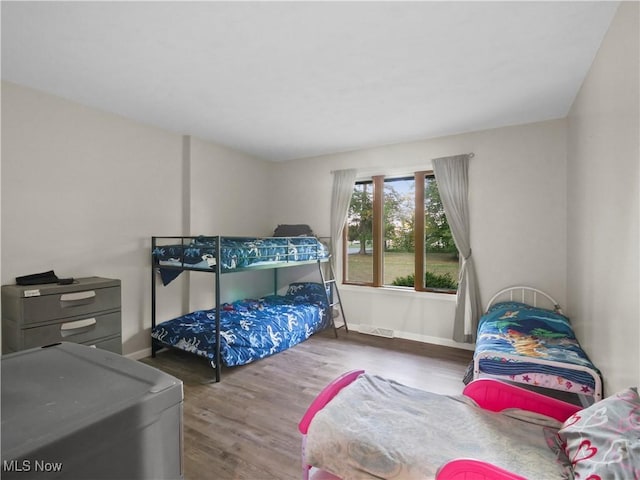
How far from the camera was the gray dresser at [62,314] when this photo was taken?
90.0 inches

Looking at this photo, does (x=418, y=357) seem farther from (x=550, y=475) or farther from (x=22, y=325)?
(x=22, y=325)

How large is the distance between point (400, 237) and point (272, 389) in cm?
247

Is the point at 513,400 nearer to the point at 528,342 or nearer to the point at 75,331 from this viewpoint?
the point at 528,342

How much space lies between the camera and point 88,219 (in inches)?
116

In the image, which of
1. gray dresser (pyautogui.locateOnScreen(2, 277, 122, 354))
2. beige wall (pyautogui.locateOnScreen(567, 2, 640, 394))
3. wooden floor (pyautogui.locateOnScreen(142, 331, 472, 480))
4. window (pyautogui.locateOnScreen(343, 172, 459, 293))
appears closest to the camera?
beige wall (pyautogui.locateOnScreen(567, 2, 640, 394))

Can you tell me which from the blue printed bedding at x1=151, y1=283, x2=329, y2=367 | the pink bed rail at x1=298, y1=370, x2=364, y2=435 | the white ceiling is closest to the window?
the blue printed bedding at x1=151, y1=283, x2=329, y2=367

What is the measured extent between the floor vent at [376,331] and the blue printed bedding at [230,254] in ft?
4.03

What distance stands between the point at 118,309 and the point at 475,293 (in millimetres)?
3606

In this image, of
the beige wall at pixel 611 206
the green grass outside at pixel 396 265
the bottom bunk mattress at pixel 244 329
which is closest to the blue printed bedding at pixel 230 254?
the bottom bunk mattress at pixel 244 329

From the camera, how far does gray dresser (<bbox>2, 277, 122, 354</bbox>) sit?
229 centimetres

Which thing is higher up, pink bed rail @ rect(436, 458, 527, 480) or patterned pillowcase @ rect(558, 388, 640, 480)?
patterned pillowcase @ rect(558, 388, 640, 480)

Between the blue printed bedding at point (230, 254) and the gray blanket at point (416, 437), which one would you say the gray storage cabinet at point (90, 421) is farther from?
the blue printed bedding at point (230, 254)

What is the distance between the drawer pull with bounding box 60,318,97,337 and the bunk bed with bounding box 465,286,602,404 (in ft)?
9.92

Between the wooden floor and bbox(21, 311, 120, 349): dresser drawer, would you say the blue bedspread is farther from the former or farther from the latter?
bbox(21, 311, 120, 349): dresser drawer
